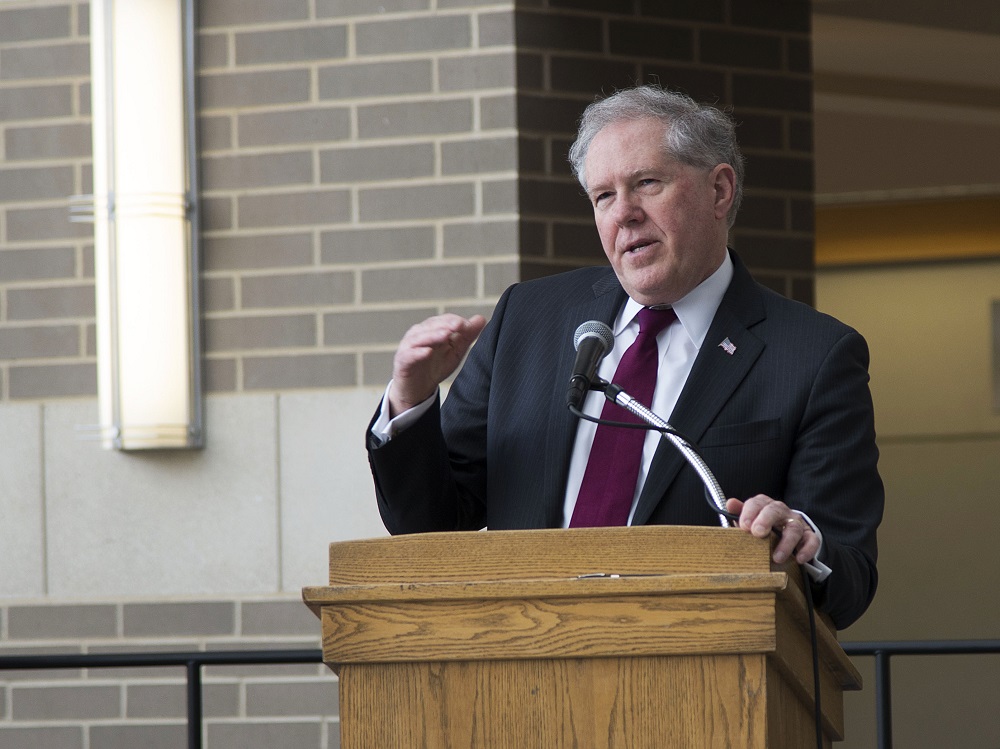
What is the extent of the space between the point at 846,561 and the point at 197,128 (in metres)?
2.70

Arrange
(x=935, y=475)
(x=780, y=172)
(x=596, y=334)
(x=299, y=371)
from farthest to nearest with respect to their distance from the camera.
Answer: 1. (x=935, y=475)
2. (x=780, y=172)
3. (x=299, y=371)
4. (x=596, y=334)

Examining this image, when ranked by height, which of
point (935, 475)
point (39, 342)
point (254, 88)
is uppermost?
point (254, 88)

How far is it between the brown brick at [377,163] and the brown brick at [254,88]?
189 mm

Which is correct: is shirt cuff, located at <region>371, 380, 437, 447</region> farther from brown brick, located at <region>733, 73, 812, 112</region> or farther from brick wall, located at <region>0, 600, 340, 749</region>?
brown brick, located at <region>733, 73, 812, 112</region>

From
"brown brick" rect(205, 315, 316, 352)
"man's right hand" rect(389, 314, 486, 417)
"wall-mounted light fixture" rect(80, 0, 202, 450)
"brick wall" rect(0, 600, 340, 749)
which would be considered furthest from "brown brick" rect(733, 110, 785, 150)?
"man's right hand" rect(389, 314, 486, 417)

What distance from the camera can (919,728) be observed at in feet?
28.1

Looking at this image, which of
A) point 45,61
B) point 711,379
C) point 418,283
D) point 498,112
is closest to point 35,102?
point 45,61

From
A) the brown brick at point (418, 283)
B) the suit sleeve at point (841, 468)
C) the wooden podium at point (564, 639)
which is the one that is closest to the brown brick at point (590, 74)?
the brown brick at point (418, 283)

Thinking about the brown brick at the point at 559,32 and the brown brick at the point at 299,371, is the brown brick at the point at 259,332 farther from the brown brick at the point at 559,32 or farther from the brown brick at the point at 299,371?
the brown brick at the point at 559,32

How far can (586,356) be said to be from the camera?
194 centimetres

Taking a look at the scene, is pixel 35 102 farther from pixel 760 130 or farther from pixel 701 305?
pixel 701 305

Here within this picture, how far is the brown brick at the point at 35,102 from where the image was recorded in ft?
14.0

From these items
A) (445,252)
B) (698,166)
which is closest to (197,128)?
(445,252)

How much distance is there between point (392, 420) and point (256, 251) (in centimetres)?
208
